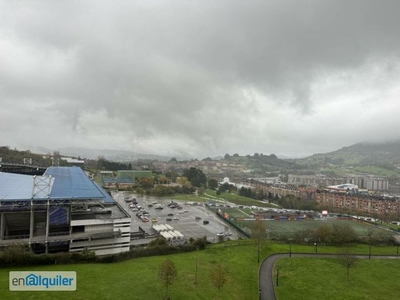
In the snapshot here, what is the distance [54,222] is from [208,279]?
19271 millimetres

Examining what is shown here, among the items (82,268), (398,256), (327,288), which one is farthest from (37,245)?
(398,256)

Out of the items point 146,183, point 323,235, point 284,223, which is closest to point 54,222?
point 323,235

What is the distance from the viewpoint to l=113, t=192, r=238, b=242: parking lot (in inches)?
1796

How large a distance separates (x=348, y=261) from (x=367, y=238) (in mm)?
17367

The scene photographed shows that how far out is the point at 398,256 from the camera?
35750mm

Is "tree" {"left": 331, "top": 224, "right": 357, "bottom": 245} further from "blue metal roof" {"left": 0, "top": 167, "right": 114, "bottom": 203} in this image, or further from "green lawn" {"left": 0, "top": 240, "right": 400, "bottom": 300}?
"blue metal roof" {"left": 0, "top": 167, "right": 114, "bottom": 203}

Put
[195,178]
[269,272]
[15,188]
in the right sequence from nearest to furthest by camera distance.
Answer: [269,272] → [15,188] → [195,178]

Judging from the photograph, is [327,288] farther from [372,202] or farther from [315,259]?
[372,202]

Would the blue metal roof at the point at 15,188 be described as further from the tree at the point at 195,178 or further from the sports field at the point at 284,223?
the tree at the point at 195,178

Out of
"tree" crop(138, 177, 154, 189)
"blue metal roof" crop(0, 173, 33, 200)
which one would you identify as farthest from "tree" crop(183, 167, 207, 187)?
"blue metal roof" crop(0, 173, 33, 200)

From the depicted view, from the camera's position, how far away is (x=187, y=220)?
5494 cm

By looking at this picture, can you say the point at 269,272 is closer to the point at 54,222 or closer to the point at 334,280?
the point at 334,280

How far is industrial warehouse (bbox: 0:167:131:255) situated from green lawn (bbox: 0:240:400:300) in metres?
5.73

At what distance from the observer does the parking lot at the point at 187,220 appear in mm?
45625
